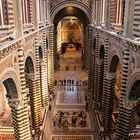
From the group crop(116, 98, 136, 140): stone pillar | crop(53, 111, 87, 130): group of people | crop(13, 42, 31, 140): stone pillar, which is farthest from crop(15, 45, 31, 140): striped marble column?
crop(53, 111, 87, 130): group of people

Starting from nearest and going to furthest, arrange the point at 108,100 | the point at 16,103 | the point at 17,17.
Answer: the point at 17,17
the point at 16,103
the point at 108,100

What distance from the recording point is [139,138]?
1580 cm

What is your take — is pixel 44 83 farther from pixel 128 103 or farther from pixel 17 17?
pixel 128 103

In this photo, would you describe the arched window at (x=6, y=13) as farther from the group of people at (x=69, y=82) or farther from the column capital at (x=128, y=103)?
the group of people at (x=69, y=82)

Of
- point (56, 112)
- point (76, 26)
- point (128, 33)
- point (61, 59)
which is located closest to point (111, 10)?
point (128, 33)

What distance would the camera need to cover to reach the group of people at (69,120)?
18453 millimetres

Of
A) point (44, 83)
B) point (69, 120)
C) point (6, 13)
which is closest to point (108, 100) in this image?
point (69, 120)

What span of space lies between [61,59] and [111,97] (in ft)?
82.0

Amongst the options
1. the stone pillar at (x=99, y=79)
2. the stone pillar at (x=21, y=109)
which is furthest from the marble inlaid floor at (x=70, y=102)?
the stone pillar at (x=21, y=109)

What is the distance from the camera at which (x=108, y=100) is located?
1566 centimetres

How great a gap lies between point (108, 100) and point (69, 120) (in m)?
5.02

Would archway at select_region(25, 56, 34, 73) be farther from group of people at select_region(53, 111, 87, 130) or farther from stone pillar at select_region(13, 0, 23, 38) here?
group of people at select_region(53, 111, 87, 130)

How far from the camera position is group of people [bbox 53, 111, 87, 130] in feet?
60.5

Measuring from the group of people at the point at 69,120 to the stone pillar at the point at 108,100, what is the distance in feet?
8.31
